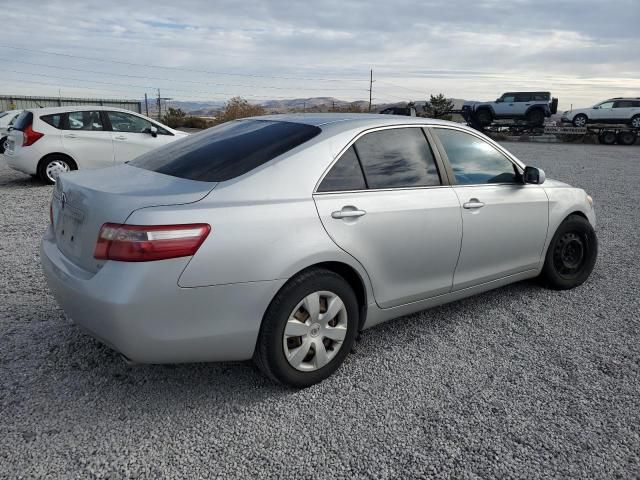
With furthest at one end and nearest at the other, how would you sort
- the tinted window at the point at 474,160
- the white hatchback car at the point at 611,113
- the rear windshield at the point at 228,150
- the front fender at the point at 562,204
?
the white hatchback car at the point at 611,113
the front fender at the point at 562,204
the tinted window at the point at 474,160
the rear windshield at the point at 228,150

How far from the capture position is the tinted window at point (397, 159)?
3.28 metres

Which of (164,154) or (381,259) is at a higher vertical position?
(164,154)

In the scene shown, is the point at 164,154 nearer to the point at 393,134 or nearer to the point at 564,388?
the point at 393,134

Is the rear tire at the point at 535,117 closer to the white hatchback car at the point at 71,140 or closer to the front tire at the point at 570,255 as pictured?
the white hatchback car at the point at 71,140

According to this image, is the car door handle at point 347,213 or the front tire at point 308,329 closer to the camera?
the front tire at point 308,329

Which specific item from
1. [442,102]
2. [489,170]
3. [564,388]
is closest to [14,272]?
[489,170]

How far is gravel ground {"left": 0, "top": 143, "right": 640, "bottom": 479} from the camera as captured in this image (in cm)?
242

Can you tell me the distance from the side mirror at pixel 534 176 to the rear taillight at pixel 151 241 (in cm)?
275

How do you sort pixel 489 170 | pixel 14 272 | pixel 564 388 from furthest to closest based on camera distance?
pixel 14 272 → pixel 489 170 → pixel 564 388

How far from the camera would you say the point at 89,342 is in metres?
3.52

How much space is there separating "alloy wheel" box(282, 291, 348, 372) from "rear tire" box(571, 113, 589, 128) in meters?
32.4

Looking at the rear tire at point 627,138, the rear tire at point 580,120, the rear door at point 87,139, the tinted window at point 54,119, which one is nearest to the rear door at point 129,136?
the rear door at point 87,139

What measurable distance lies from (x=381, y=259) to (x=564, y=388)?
131 cm

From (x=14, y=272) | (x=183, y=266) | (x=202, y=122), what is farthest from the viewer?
(x=202, y=122)
